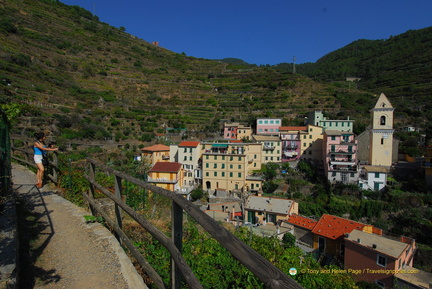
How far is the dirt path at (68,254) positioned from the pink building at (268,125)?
39238 mm

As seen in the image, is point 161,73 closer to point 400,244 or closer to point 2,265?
point 400,244

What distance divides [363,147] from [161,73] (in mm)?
51219

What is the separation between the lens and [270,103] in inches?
1999

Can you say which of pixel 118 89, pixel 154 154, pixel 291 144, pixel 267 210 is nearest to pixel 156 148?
pixel 154 154

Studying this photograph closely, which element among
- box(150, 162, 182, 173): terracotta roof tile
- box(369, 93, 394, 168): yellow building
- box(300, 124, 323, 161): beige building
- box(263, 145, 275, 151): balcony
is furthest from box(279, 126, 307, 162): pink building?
box(150, 162, 182, 173): terracotta roof tile

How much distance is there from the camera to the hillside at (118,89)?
109 feet

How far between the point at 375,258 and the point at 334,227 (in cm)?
452

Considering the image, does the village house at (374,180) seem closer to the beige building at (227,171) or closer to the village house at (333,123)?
the beige building at (227,171)

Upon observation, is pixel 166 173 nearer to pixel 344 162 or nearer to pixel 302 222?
pixel 302 222

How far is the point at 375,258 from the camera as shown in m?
12.6

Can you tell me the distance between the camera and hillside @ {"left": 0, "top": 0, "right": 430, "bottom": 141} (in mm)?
33094

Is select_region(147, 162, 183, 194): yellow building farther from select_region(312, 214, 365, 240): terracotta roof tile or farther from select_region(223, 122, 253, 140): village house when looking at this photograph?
select_region(223, 122, 253, 140): village house

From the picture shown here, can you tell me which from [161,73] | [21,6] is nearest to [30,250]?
[161,73]

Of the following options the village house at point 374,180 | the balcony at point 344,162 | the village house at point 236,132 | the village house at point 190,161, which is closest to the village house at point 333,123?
the balcony at point 344,162
